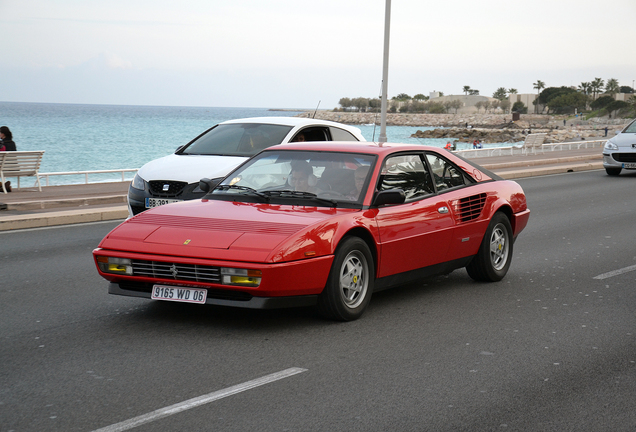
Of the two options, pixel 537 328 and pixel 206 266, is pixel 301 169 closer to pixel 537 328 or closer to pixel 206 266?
pixel 206 266

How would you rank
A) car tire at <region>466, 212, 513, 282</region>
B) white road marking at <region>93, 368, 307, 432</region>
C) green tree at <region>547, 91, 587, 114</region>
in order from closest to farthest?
white road marking at <region>93, 368, 307, 432</region>, car tire at <region>466, 212, 513, 282</region>, green tree at <region>547, 91, 587, 114</region>

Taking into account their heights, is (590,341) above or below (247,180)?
below

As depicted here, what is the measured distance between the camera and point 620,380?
4.95 m

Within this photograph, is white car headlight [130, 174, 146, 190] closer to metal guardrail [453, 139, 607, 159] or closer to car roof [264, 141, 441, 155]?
car roof [264, 141, 441, 155]

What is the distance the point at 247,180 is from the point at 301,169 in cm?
54

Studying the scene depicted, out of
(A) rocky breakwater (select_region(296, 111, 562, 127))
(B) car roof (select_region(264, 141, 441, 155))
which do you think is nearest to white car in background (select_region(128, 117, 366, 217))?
(B) car roof (select_region(264, 141, 441, 155))

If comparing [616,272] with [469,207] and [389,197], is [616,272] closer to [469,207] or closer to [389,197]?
[469,207]

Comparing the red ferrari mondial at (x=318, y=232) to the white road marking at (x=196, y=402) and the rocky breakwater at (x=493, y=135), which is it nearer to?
the white road marking at (x=196, y=402)

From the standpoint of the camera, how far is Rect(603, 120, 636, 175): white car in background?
22656 millimetres

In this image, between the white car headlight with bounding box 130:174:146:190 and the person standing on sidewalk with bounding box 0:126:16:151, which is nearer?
the white car headlight with bounding box 130:174:146:190

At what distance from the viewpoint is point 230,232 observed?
589cm

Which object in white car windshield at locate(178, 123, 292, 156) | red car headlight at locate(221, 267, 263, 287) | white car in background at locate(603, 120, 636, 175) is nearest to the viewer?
red car headlight at locate(221, 267, 263, 287)

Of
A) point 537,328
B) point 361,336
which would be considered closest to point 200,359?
point 361,336

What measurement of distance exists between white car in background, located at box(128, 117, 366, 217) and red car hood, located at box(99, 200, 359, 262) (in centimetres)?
396
